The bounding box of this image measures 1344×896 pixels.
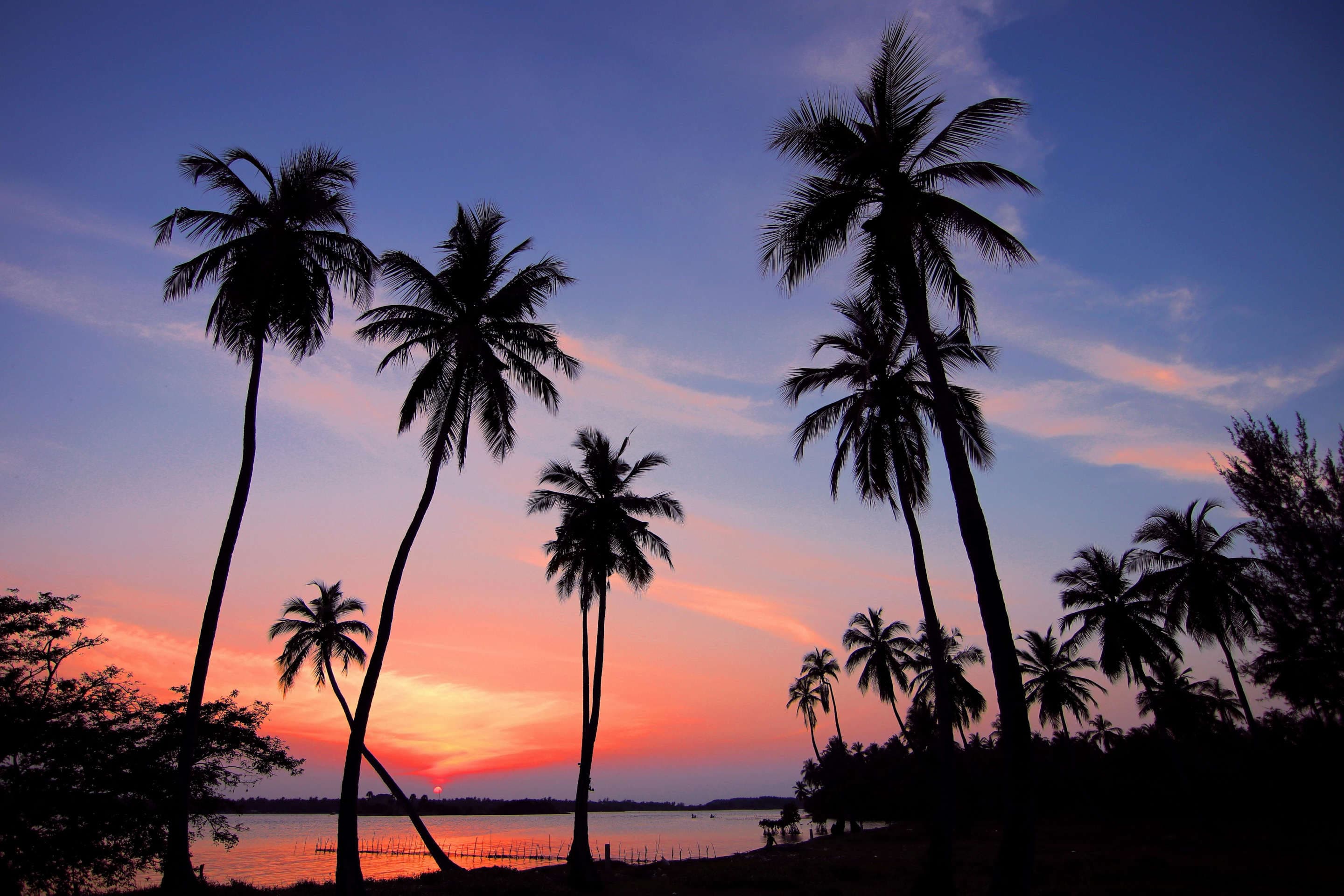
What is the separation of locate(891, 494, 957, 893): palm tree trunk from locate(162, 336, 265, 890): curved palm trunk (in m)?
16.3

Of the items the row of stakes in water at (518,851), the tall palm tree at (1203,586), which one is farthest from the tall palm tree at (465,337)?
the row of stakes in water at (518,851)

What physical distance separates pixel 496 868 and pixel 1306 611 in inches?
1252

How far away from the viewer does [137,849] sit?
15859 millimetres

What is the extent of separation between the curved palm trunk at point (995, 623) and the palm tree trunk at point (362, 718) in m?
12.9

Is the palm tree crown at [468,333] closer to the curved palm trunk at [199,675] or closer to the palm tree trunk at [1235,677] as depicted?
the curved palm trunk at [199,675]

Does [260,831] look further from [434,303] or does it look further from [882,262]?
[882,262]

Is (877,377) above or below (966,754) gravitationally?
above

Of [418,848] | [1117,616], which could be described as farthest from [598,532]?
[418,848]

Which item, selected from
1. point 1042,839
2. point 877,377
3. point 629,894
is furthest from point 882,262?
point 1042,839

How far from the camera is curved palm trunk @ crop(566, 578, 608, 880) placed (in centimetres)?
2558

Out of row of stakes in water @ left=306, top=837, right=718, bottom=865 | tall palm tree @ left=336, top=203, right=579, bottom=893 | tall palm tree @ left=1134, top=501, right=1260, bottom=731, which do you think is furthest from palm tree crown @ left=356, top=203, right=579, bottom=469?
row of stakes in water @ left=306, top=837, right=718, bottom=865

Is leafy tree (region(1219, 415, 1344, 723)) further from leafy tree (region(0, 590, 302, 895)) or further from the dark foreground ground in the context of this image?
leafy tree (region(0, 590, 302, 895))

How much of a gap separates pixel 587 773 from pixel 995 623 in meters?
20.7

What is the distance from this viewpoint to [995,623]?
1180 cm
